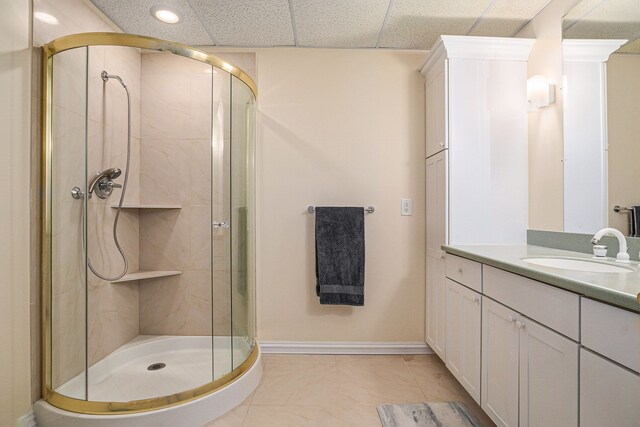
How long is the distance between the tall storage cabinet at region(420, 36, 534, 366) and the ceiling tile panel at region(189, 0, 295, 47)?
3.22ft

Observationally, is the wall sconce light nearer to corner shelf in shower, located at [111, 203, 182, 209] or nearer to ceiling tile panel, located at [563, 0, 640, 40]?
ceiling tile panel, located at [563, 0, 640, 40]

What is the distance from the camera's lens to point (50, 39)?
4.86 ft

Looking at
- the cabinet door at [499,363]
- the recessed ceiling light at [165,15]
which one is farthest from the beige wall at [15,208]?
the cabinet door at [499,363]

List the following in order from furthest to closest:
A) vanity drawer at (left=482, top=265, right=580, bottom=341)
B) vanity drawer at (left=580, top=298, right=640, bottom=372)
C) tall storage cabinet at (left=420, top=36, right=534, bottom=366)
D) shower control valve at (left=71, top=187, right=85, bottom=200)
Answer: tall storage cabinet at (left=420, top=36, right=534, bottom=366), shower control valve at (left=71, top=187, right=85, bottom=200), vanity drawer at (left=482, top=265, right=580, bottom=341), vanity drawer at (left=580, top=298, right=640, bottom=372)

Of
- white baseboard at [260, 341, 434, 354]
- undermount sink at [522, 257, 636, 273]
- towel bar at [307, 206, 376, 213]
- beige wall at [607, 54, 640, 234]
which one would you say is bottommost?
white baseboard at [260, 341, 434, 354]

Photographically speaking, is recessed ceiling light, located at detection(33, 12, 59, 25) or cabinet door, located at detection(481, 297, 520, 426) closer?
cabinet door, located at detection(481, 297, 520, 426)

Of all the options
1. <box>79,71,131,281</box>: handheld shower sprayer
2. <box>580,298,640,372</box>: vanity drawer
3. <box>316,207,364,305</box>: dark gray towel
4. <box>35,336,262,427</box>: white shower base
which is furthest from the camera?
<box>316,207,364,305</box>: dark gray towel

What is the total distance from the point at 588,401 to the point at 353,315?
1493 millimetres

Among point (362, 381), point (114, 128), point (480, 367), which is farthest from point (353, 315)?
point (114, 128)

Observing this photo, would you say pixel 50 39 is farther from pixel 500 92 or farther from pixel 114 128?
pixel 500 92

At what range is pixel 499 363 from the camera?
1.27 metres

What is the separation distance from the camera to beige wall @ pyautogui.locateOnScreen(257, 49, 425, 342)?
224 cm

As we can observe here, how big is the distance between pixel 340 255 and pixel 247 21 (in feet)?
5.32

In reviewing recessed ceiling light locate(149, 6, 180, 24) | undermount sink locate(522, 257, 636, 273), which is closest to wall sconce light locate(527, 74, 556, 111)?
undermount sink locate(522, 257, 636, 273)
